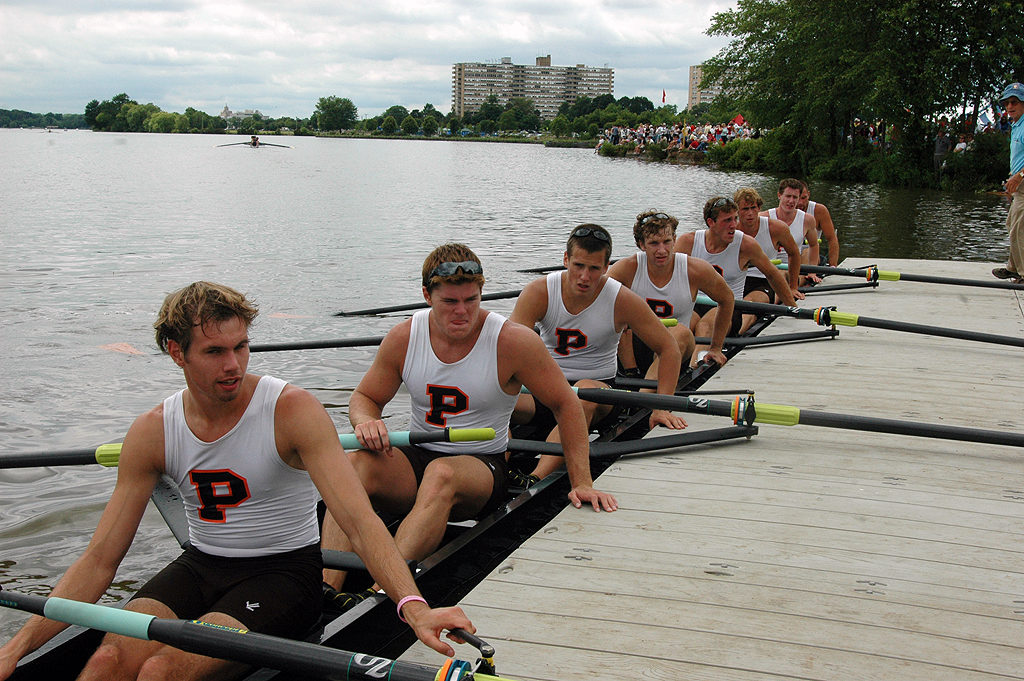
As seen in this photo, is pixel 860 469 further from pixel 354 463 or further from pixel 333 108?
pixel 333 108

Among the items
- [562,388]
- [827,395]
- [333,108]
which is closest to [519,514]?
A: [562,388]

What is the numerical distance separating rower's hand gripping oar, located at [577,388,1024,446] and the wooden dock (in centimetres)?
18

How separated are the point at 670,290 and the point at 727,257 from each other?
6.22ft

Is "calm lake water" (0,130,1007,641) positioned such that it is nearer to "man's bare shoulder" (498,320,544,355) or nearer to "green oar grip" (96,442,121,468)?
"green oar grip" (96,442,121,468)

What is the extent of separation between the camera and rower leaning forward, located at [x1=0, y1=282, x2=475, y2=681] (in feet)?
9.11

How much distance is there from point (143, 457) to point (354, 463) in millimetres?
1040

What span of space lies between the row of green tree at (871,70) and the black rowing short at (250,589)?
3735 centimetres

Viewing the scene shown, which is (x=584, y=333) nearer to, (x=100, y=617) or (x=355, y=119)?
(x=100, y=617)

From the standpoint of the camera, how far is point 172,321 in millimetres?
2785

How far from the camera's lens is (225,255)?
17.9 m

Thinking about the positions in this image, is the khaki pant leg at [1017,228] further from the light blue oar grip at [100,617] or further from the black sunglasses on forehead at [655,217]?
the light blue oar grip at [100,617]

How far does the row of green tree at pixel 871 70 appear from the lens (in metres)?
34.5

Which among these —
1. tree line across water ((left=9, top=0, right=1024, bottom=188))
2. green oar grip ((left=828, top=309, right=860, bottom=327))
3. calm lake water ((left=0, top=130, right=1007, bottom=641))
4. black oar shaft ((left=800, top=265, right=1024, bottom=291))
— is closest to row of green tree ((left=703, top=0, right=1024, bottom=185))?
tree line across water ((left=9, top=0, right=1024, bottom=188))

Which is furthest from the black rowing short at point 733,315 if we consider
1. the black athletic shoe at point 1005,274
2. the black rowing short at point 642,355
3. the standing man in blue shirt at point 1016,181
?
the black athletic shoe at point 1005,274
